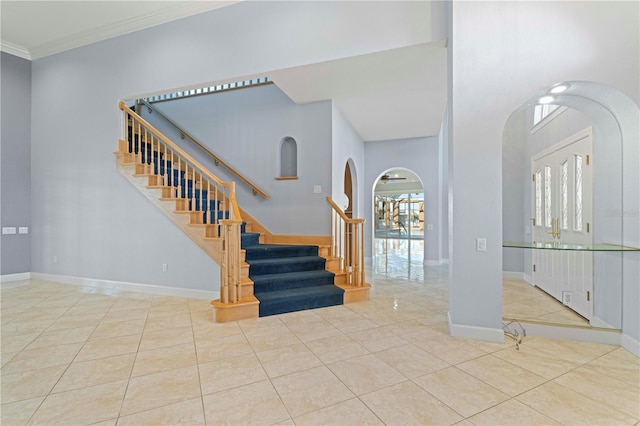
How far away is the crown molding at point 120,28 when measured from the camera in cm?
438

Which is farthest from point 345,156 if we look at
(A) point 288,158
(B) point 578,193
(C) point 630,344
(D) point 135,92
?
(C) point 630,344

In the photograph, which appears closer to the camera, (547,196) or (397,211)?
(547,196)

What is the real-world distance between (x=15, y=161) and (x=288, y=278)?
5.75m

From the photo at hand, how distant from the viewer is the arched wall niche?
271cm

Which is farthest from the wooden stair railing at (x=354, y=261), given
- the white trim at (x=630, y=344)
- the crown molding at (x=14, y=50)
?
the crown molding at (x=14, y=50)

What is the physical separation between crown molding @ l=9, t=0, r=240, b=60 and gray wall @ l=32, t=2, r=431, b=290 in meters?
0.09

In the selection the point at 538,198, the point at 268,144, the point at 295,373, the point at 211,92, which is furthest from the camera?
the point at 211,92

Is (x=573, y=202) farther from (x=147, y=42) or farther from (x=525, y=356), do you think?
(x=147, y=42)

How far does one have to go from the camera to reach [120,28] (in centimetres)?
489

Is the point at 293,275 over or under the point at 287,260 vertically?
under

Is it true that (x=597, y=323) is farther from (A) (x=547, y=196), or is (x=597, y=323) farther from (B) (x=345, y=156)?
(B) (x=345, y=156)

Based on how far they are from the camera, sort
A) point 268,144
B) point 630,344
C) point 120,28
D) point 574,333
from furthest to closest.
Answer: point 268,144
point 120,28
point 574,333
point 630,344

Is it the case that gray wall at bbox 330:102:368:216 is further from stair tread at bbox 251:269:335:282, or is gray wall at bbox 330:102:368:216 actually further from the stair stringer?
the stair stringer

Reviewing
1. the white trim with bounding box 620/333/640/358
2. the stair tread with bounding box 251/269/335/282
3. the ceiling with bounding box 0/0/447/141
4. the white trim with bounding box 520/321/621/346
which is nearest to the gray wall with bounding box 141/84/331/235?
the ceiling with bounding box 0/0/447/141
